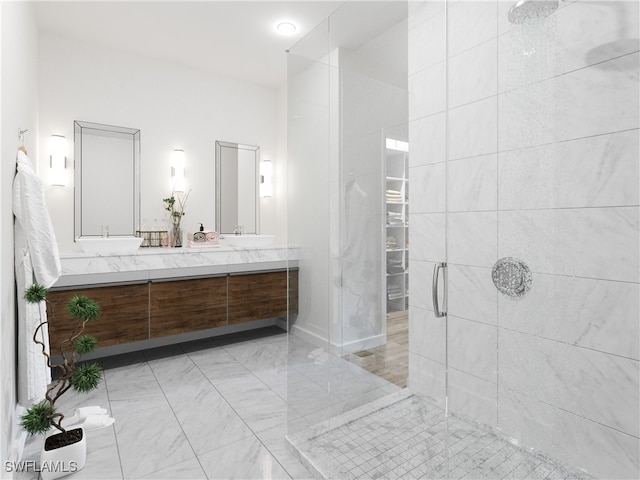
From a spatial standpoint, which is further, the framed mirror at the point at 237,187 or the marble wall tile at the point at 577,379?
the framed mirror at the point at 237,187

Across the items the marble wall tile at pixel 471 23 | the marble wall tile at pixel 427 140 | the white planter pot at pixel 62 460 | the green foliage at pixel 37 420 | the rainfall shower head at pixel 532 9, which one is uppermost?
the marble wall tile at pixel 471 23

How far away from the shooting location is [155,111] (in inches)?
143

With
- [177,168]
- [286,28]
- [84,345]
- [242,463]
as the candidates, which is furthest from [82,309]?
[286,28]

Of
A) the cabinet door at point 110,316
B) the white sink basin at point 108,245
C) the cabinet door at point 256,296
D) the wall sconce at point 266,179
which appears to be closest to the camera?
the cabinet door at point 110,316

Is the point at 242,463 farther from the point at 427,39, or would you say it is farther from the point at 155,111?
the point at 155,111

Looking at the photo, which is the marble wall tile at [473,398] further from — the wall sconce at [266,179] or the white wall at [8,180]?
the wall sconce at [266,179]

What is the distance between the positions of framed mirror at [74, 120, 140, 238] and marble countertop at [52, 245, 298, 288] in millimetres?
496

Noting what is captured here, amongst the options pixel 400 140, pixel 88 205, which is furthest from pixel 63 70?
pixel 400 140

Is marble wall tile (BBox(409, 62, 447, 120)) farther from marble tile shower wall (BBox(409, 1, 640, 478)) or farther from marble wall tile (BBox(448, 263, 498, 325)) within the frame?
marble wall tile (BBox(448, 263, 498, 325))

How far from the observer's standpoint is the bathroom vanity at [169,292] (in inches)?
108

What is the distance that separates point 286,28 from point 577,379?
10.2 ft

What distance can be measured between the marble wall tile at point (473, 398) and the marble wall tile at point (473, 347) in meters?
0.03

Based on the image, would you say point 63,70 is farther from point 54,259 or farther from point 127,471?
point 127,471

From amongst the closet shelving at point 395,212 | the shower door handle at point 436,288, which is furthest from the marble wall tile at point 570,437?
the closet shelving at point 395,212
